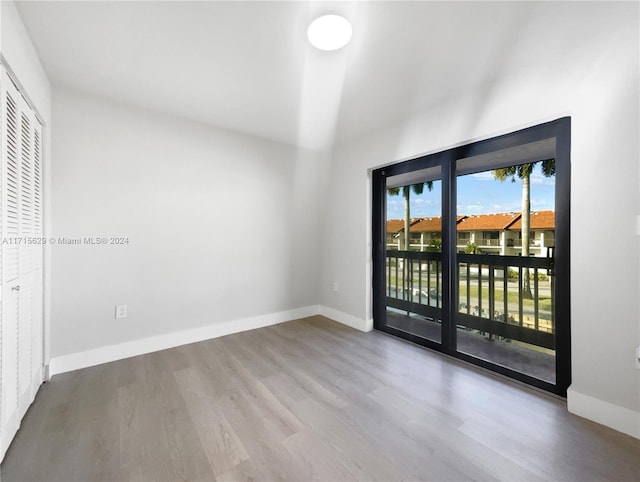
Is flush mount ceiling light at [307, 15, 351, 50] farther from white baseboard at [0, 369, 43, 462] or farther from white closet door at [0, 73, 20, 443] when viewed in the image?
white baseboard at [0, 369, 43, 462]

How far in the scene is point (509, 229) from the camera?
2324 mm

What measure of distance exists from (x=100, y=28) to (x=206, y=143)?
1304 millimetres

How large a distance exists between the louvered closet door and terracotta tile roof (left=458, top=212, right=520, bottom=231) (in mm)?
3115

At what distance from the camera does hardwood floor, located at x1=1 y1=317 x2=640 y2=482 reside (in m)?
1.28

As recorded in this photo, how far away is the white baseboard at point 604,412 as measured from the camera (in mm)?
1498

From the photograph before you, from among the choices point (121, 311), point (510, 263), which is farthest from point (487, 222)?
point (121, 311)

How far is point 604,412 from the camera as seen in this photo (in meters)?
1.59

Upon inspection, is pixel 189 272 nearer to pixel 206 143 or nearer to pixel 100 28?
pixel 206 143

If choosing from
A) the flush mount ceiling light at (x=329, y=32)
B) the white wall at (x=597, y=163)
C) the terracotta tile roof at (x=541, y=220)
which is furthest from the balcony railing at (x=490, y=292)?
the flush mount ceiling light at (x=329, y=32)

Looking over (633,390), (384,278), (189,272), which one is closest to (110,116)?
Result: (189,272)

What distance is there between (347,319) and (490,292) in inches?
62.7

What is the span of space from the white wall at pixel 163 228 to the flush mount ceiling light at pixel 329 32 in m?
1.72

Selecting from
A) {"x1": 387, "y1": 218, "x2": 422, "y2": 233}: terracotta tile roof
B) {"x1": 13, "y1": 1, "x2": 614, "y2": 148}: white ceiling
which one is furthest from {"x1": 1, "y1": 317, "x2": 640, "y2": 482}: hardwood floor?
{"x1": 13, "y1": 1, "x2": 614, "y2": 148}: white ceiling

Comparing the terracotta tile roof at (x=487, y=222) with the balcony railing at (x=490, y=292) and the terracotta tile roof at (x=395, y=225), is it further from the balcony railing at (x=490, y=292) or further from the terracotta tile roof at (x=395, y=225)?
the terracotta tile roof at (x=395, y=225)
